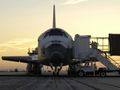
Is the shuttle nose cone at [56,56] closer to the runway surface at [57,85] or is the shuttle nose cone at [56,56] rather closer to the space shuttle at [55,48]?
the space shuttle at [55,48]

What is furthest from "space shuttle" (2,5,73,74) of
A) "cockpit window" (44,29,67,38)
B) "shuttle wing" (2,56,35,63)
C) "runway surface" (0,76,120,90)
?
"runway surface" (0,76,120,90)

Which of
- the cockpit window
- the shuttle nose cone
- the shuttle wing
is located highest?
the cockpit window

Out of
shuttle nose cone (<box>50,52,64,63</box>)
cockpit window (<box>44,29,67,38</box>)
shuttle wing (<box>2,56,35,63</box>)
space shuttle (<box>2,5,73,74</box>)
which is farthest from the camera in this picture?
shuttle wing (<box>2,56,35,63</box>)

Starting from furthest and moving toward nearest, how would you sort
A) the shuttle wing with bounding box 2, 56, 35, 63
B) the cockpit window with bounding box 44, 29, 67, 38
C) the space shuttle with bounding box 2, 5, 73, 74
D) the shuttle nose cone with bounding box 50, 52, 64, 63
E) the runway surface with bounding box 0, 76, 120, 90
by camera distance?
the shuttle wing with bounding box 2, 56, 35, 63 → the cockpit window with bounding box 44, 29, 67, 38 → the space shuttle with bounding box 2, 5, 73, 74 → the shuttle nose cone with bounding box 50, 52, 64, 63 → the runway surface with bounding box 0, 76, 120, 90

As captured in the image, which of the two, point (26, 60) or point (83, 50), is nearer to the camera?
point (83, 50)

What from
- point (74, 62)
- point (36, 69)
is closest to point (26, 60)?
point (36, 69)

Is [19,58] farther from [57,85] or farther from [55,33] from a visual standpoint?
[57,85]

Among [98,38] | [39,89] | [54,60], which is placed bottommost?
[39,89]

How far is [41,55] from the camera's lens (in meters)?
47.8

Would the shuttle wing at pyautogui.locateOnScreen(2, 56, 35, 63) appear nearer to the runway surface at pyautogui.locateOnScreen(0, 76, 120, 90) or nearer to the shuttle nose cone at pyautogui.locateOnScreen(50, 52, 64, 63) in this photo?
the shuttle nose cone at pyautogui.locateOnScreen(50, 52, 64, 63)

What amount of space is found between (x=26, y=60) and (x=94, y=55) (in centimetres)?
945

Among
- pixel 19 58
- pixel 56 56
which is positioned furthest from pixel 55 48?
pixel 19 58

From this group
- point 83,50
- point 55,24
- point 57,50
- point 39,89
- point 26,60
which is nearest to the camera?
point 39,89

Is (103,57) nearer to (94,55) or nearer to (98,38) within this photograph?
(94,55)
